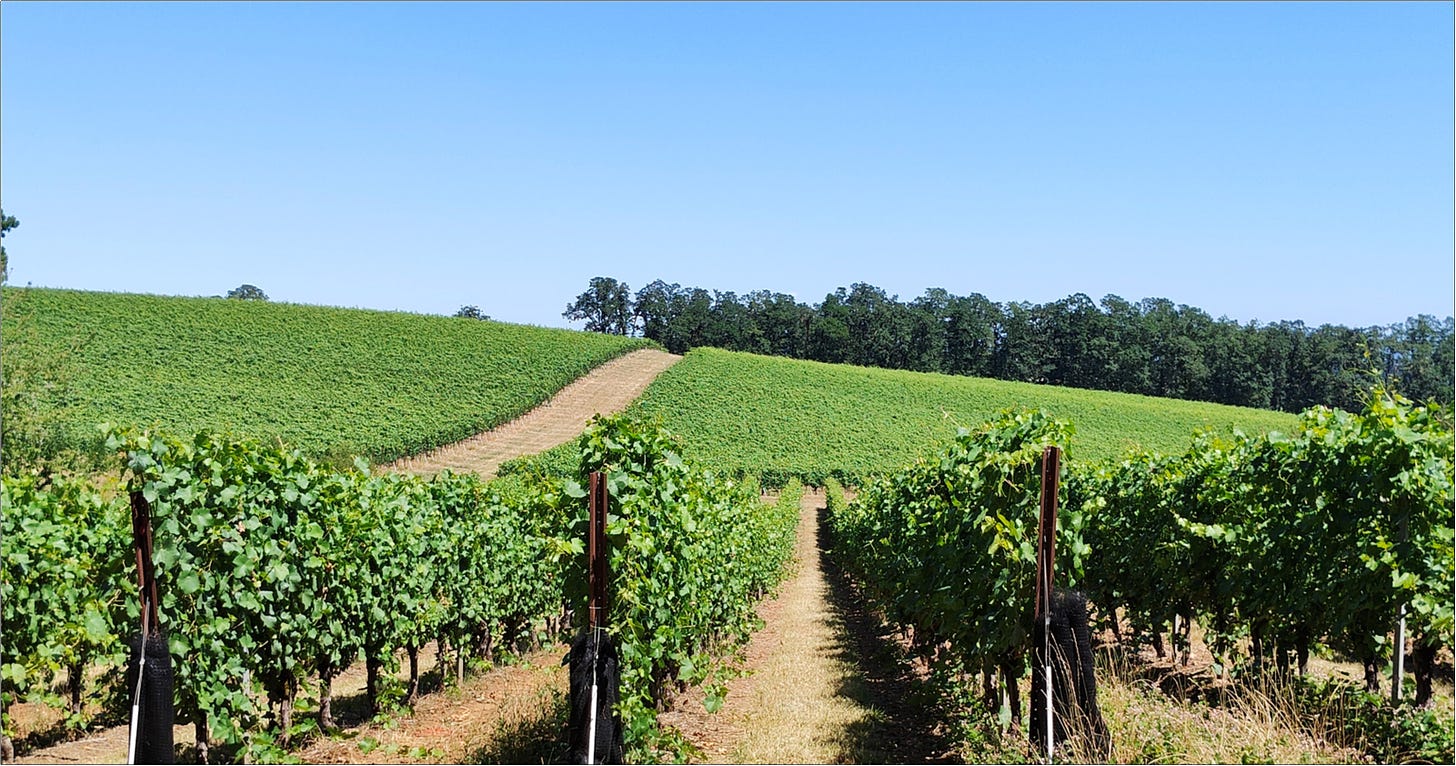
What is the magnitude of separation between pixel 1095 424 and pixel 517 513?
2454 inches

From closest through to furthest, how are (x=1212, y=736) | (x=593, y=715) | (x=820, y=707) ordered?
1. (x=1212, y=736)
2. (x=593, y=715)
3. (x=820, y=707)

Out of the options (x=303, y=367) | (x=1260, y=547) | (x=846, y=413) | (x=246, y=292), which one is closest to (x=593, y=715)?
(x=1260, y=547)

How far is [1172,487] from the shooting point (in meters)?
9.95

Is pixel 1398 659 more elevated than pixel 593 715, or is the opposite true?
pixel 1398 659

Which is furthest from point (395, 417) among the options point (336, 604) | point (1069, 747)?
point (1069, 747)

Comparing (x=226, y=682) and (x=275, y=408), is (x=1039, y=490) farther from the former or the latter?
(x=275, y=408)

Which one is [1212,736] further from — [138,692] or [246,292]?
[246,292]

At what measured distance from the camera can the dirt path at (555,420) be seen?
46438 millimetres

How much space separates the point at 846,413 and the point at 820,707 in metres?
55.1

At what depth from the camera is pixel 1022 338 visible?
110812 millimetres

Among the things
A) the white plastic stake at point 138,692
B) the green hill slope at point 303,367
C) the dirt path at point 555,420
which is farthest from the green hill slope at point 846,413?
the white plastic stake at point 138,692

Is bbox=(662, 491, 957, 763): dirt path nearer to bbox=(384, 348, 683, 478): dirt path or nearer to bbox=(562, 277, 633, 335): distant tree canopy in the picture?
bbox=(384, 348, 683, 478): dirt path

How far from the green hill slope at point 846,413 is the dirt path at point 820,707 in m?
33.7

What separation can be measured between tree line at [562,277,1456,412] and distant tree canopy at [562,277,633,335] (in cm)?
12
